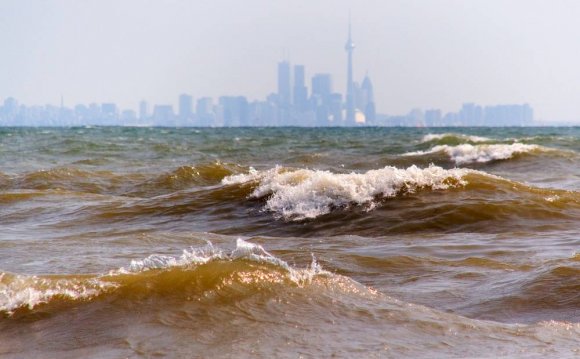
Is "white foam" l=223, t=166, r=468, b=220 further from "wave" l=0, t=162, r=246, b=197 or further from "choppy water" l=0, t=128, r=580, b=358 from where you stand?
"wave" l=0, t=162, r=246, b=197

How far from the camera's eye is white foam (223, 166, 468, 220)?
1281 cm

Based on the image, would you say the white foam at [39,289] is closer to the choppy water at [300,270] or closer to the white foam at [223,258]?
the choppy water at [300,270]

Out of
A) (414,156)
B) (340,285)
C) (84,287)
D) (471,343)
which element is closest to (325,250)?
(340,285)

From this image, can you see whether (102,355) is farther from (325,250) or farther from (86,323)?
(325,250)

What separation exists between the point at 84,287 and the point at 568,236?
19.0 ft

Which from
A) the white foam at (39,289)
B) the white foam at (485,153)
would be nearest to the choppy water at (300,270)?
the white foam at (39,289)

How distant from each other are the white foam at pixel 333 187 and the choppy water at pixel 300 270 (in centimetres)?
3

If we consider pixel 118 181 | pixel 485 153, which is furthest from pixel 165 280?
pixel 485 153

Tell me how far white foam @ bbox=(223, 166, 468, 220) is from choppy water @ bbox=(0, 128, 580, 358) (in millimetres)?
34

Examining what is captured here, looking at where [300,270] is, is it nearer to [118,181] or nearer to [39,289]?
[39,289]

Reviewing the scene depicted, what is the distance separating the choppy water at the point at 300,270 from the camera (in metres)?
5.56

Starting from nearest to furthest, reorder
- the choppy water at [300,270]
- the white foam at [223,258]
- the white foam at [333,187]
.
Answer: the choppy water at [300,270]
the white foam at [223,258]
the white foam at [333,187]

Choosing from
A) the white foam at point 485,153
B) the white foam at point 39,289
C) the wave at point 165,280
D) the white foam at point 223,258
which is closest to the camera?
the white foam at point 39,289

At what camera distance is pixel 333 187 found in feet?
43.9
